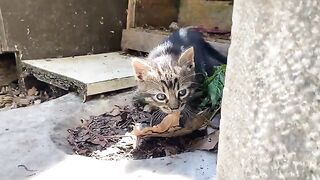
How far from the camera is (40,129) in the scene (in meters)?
2.51

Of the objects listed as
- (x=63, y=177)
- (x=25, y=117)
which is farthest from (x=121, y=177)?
(x=25, y=117)

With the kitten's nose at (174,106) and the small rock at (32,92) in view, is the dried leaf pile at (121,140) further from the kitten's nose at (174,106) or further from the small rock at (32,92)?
the small rock at (32,92)

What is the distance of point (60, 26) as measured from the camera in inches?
147

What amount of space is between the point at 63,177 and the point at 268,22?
151 cm

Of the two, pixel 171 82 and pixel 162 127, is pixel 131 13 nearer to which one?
pixel 171 82

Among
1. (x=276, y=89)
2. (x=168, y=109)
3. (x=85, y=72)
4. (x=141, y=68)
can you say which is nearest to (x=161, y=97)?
(x=168, y=109)

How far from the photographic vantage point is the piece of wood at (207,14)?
4059 millimetres

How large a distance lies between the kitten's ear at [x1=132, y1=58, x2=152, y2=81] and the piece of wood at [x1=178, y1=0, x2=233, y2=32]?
5.11ft

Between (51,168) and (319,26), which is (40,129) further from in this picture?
(319,26)

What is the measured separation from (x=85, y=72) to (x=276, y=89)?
272 cm

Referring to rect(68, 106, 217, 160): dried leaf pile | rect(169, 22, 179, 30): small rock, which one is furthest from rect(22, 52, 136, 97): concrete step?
rect(169, 22, 179, 30): small rock

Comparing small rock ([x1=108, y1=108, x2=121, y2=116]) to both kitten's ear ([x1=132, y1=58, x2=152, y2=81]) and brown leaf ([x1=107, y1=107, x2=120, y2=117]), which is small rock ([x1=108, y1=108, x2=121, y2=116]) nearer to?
brown leaf ([x1=107, y1=107, x2=120, y2=117])

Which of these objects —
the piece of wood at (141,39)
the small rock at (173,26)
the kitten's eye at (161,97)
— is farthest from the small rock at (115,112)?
the small rock at (173,26)

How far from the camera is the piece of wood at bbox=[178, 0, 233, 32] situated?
4.06 m
